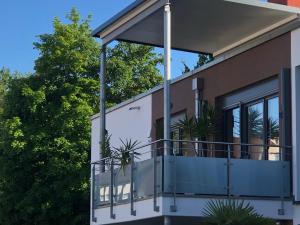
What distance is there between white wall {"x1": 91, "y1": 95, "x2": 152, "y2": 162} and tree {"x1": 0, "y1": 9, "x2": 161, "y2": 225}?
5043mm

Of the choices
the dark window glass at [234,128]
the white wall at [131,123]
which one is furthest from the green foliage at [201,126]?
the white wall at [131,123]

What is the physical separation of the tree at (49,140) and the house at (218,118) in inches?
410

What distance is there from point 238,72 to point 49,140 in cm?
1451

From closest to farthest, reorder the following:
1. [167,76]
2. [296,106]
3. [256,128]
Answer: [296,106]
[167,76]
[256,128]

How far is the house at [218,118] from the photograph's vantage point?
13.4 meters

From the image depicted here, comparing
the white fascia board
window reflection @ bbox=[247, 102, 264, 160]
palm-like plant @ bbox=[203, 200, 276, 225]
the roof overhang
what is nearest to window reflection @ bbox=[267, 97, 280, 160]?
window reflection @ bbox=[247, 102, 264, 160]

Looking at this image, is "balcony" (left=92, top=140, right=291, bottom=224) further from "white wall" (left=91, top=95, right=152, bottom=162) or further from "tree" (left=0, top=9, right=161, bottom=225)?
"tree" (left=0, top=9, right=161, bottom=225)

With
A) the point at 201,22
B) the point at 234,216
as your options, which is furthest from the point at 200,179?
the point at 201,22

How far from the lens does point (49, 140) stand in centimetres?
2883

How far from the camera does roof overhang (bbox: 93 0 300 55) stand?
1518cm

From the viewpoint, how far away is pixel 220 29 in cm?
1747

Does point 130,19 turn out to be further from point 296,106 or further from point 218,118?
point 296,106

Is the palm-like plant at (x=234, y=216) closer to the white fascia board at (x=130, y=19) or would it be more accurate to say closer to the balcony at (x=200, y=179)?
the balcony at (x=200, y=179)

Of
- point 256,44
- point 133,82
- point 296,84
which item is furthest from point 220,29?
point 133,82
